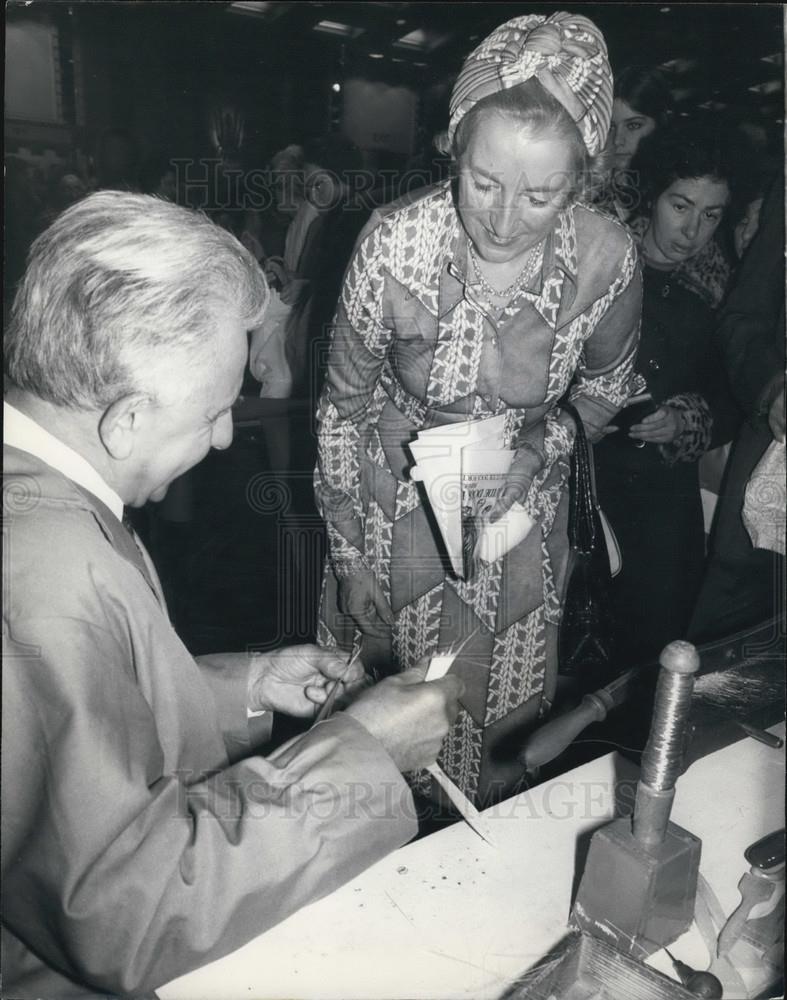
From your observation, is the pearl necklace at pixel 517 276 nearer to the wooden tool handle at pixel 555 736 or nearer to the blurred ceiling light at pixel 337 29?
the blurred ceiling light at pixel 337 29

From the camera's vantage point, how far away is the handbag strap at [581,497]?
1.63 meters

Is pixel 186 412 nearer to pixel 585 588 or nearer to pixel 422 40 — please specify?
pixel 422 40

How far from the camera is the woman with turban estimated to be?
1.24 metres

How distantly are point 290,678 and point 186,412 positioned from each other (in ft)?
1.80

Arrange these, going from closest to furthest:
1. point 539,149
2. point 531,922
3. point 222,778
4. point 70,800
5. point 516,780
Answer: point 70,800, point 222,778, point 531,922, point 539,149, point 516,780

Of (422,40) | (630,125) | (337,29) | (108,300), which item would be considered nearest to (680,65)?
(630,125)

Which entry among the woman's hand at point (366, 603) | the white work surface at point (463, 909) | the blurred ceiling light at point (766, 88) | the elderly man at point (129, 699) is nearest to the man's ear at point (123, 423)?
the elderly man at point (129, 699)

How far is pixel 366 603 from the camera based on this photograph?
1.73 meters

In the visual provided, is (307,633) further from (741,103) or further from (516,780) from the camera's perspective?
(741,103)

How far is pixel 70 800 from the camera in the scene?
72 cm

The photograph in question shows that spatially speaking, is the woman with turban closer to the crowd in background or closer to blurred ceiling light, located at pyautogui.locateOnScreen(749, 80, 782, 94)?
the crowd in background

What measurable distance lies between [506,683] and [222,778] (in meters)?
1.07

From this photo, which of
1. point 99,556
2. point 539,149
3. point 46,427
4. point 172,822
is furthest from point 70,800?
point 539,149

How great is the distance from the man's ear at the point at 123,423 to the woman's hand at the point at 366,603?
0.84 meters
